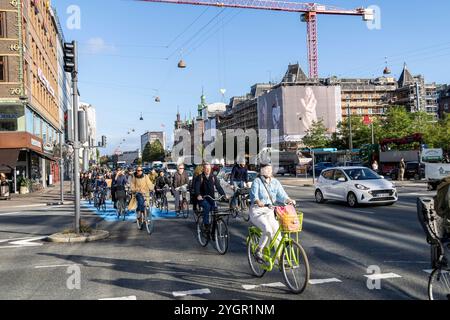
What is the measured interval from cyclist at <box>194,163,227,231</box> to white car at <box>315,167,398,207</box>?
27.1 feet

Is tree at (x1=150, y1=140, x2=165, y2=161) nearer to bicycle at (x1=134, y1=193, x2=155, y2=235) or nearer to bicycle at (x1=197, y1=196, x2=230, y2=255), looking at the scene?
bicycle at (x1=134, y1=193, x2=155, y2=235)

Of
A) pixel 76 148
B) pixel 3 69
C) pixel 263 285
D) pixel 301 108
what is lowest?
pixel 263 285

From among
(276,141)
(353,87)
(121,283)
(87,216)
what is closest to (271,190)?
(121,283)

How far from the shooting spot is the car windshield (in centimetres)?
1805

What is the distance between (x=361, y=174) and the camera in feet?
59.9

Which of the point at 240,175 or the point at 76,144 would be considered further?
the point at 240,175

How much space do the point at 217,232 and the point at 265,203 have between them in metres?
2.72

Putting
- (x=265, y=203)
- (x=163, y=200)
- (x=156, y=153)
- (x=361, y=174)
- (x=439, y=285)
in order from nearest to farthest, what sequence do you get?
(x=439, y=285)
(x=265, y=203)
(x=361, y=174)
(x=163, y=200)
(x=156, y=153)

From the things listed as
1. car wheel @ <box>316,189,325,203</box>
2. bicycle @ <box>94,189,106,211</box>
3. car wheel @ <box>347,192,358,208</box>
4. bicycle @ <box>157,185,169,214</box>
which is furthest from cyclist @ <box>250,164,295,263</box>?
bicycle @ <box>94,189,106,211</box>

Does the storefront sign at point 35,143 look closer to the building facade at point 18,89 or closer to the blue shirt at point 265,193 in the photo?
the building facade at point 18,89

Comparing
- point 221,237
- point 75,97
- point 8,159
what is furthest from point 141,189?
point 8,159

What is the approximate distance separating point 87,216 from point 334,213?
30.3ft

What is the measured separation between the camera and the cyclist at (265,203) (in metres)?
6.91

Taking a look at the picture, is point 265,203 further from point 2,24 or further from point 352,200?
point 2,24
